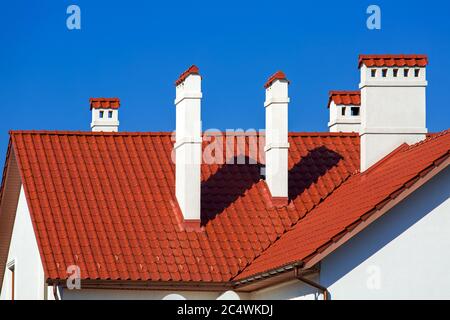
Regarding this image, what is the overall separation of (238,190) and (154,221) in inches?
90.6

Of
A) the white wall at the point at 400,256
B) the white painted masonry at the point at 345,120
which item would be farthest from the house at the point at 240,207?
the white painted masonry at the point at 345,120

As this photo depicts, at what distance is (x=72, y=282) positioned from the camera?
26.5 m

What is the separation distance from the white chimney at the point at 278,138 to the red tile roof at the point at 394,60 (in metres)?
1.83

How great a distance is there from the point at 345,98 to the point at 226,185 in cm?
538

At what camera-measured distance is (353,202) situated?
2575 centimetres

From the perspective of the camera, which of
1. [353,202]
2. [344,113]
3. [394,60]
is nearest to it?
[353,202]

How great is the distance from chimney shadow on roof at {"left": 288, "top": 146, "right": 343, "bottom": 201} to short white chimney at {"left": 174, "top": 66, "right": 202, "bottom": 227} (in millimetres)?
2306

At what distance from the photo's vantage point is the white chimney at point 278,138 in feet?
96.4

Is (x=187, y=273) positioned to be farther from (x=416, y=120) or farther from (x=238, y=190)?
(x=416, y=120)

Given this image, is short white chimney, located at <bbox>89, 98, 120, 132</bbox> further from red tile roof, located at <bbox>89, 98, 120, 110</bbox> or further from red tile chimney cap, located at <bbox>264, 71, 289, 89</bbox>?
red tile chimney cap, located at <bbox>264, 71, 289, 89</bbox>

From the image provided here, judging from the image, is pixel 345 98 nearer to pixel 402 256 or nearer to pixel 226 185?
pixel 226 185

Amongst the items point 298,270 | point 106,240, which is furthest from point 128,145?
point 298,270

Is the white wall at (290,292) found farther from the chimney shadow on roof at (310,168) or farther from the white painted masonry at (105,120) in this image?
the white painted masonry at (105,120)

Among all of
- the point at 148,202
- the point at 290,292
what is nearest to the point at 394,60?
the point at 148,202
